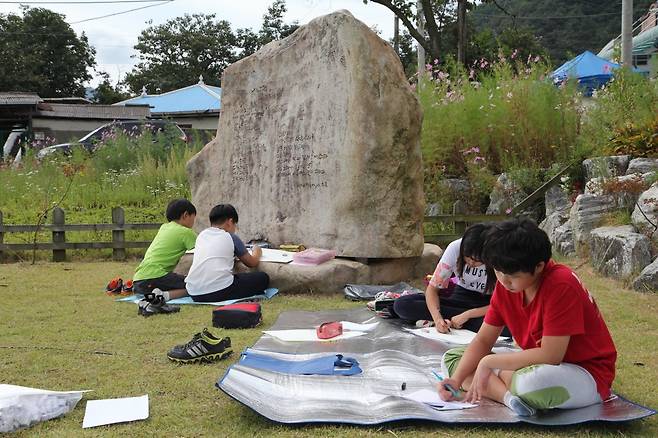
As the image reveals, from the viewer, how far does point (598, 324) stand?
3.33m

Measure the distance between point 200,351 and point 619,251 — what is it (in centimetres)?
497

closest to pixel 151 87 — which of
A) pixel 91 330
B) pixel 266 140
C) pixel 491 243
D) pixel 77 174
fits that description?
pixel 77 174

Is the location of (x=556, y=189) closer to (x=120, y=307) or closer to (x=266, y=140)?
(x=266, y=140)

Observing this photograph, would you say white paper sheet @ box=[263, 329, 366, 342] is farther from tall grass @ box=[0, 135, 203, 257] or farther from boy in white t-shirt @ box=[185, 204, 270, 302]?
tall grass @ box=[0, 135, 203, 257]

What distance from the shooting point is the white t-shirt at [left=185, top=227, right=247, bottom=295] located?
690cm

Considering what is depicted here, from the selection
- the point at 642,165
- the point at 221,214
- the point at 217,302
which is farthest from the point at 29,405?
the point at 642,165

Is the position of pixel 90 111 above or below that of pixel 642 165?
above

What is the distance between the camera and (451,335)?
16.4 feet

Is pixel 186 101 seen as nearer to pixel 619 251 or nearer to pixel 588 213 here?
pixel 588 213

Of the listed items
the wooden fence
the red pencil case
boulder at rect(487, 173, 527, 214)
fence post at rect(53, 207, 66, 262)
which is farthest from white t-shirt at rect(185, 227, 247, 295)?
boulder at rect(487, 173, 527, 214)

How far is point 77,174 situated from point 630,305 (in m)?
10.8

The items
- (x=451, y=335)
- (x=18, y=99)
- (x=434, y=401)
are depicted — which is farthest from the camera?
(x=18, y=99)

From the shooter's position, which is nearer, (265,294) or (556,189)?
(265,294)

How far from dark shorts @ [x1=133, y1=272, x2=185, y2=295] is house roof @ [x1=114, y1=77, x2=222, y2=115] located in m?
19.2
